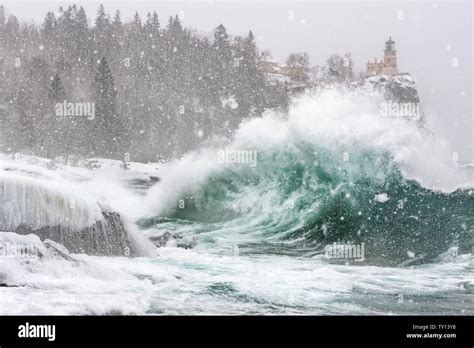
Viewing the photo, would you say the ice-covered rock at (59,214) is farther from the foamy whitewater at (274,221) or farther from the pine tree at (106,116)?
the pine tree at (106,116)

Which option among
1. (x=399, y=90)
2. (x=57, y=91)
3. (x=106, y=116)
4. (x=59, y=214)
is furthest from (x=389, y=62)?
(x=57, y=91)

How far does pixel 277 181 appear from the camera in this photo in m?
8.99

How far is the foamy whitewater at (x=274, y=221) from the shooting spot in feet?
16.1

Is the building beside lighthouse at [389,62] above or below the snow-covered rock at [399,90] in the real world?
above

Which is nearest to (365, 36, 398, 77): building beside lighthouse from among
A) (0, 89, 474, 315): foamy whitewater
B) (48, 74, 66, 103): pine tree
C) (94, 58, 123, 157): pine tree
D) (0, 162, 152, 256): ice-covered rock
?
(0, 89, 474, 315): foamy whitewater

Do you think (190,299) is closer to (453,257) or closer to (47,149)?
(453,257)

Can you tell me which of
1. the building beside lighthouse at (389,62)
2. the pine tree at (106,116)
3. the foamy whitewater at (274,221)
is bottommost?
the foamy whitewater at (274,221)

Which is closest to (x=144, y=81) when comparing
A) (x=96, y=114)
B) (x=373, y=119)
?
(x=96, y=114)

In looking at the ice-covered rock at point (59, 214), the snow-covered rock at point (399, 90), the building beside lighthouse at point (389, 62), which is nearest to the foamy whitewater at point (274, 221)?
the ice-covered rock at point (59, 214)

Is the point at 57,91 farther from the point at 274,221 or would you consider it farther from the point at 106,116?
the point at 274,221

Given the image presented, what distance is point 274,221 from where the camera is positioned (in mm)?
8211
